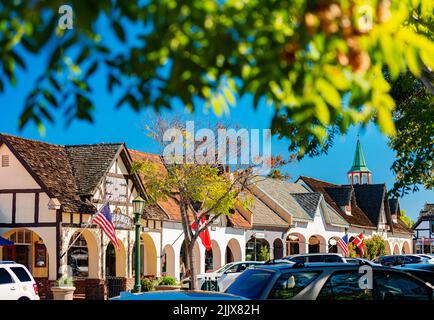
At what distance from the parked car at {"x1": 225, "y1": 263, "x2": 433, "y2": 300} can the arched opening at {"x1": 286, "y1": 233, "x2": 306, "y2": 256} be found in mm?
42376

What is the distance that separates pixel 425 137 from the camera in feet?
66.0

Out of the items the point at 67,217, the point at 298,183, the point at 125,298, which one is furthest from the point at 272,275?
the point at 298,183

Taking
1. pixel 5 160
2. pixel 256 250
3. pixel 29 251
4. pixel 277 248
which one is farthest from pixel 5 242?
pixel 277 248

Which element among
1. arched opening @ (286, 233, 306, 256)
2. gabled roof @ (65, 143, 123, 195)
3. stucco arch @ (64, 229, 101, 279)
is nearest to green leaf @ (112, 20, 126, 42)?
stucco arch @ (64, 229, 101, 279)

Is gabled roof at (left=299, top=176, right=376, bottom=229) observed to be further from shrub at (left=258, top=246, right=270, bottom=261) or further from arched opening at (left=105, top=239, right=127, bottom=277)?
arched opening at (left=105, top=239, right=127, bottom=277)

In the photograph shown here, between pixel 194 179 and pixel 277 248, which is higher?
pixel 194 179

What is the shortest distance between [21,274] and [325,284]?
1481 centimetres

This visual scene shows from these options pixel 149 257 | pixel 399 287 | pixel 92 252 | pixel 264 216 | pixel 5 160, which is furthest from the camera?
pixel 264 216

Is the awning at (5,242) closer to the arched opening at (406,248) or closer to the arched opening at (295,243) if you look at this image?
the arched opening at (295,243)

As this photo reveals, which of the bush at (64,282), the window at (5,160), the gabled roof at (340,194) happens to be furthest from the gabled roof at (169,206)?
the gabled roof at (340,194)

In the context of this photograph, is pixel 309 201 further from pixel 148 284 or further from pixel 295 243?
pixel 148 284

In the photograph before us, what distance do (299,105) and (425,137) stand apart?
15.5m

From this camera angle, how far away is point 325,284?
35.0 ft

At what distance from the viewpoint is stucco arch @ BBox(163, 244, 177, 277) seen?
1570 inches
